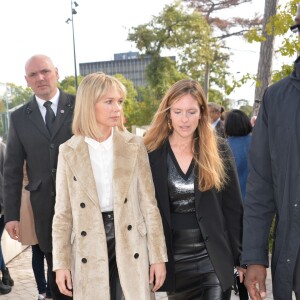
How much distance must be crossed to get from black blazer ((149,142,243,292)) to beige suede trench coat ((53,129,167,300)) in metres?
0.13

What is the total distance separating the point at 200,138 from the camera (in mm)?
3289

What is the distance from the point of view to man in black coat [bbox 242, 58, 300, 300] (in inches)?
87.3

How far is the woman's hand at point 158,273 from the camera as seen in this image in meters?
3.02

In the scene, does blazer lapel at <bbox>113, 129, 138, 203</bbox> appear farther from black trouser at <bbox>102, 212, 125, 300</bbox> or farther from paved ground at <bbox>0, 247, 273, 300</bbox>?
paved ground at <bbox>0, 247, 273, 300</bbox>

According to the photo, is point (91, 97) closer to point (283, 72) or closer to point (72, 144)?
point (72, 144)

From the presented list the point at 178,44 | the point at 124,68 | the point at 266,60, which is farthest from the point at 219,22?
the point at 124,68

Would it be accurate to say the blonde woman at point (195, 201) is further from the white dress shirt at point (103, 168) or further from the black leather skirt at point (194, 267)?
the white dress shirt at point (103, 168)

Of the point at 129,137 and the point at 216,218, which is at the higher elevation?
the point at 129,137

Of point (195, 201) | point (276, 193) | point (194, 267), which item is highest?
point (276, 193)

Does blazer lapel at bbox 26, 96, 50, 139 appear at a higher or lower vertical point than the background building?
lower

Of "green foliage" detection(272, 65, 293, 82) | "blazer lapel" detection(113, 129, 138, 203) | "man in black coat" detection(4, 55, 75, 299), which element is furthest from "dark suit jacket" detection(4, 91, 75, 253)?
"green foliage" detection(272, 65, 293, 82)

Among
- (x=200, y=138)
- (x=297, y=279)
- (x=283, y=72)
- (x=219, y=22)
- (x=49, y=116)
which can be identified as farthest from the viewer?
(x=219, y=22)

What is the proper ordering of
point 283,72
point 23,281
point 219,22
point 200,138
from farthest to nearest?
point 219,22, point 283,72, point 23,281, point 200,138

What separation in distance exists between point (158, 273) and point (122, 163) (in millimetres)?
679
